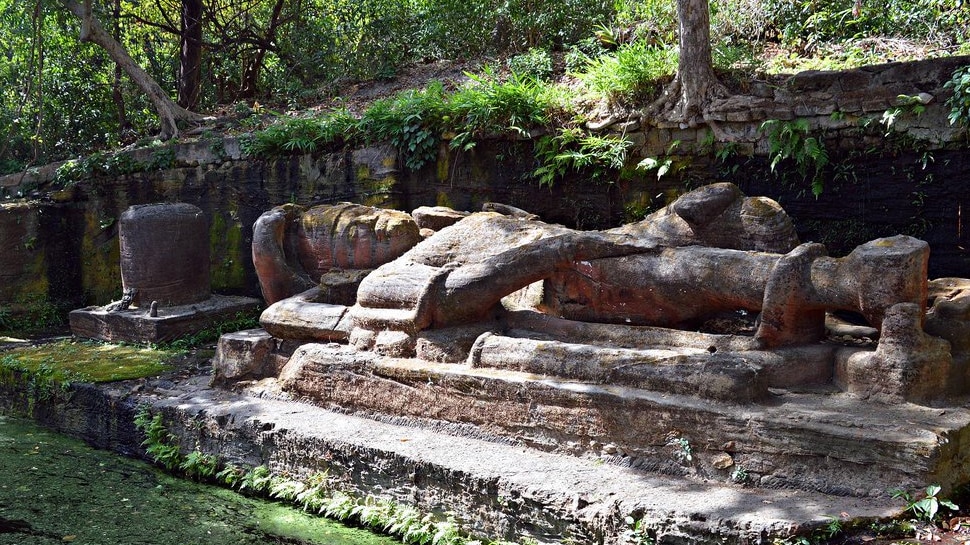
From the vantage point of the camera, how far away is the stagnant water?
4473 mm

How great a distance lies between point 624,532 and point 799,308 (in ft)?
4.66

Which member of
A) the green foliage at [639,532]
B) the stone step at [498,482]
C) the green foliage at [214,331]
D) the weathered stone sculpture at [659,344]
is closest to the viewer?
the stone step at [498,482]

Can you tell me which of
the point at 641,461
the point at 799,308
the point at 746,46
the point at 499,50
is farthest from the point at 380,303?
the point at 499,50

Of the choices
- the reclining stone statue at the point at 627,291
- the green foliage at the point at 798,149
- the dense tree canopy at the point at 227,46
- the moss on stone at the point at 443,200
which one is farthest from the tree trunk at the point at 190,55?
the green foliage at the point at 798,149

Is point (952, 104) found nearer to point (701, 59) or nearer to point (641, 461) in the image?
point (701, 59)

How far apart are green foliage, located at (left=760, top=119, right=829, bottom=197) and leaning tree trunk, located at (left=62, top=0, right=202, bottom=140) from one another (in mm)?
8418

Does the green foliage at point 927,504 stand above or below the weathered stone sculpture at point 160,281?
below

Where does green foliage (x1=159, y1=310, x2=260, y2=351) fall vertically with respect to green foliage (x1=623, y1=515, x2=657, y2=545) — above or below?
above

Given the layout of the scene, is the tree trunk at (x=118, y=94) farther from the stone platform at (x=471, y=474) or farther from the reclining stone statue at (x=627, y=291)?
the stone platform at (x=471, y=474)

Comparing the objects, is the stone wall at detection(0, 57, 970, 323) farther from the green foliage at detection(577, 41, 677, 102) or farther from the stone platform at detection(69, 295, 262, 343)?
the stone platform at detection(69, 295, 262, 343)

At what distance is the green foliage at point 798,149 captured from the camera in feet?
19.9

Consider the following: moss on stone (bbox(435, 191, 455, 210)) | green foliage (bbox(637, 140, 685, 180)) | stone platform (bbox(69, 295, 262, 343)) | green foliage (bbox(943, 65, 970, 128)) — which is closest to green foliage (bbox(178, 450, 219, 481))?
stone platform (bbox(69, 295, 262, 343))

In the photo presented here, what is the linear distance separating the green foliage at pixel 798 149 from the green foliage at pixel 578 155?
1263 mm

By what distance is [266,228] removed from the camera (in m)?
6.50
